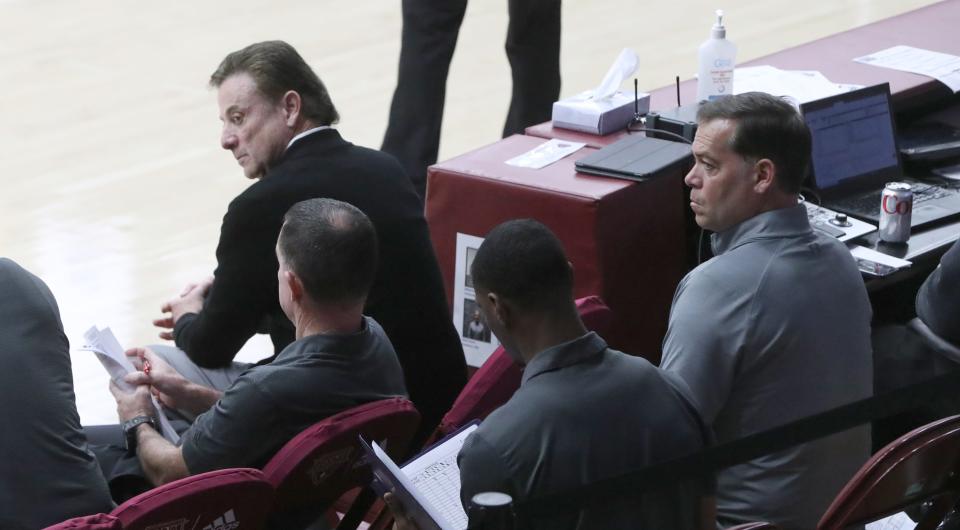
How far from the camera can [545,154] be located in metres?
3.49

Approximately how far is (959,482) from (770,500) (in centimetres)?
32

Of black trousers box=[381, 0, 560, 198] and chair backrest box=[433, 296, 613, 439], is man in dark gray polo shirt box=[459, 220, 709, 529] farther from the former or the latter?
black trousers box=[381, 0, 560, 198]

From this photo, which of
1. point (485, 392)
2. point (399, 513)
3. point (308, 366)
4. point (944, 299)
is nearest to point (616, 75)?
point (944, 299)

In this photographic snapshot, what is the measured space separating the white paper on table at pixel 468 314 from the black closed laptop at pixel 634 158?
0.33m

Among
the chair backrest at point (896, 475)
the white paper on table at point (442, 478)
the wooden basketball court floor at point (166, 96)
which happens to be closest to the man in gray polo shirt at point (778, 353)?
the chair backrest at point (896, 475)

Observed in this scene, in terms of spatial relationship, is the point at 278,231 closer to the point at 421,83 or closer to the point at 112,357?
the point at 112,357

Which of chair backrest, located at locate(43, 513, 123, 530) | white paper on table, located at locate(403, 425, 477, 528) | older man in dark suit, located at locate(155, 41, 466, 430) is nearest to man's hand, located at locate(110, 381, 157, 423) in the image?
older man in dark suit, located at locate(155, 41, 466, 430)

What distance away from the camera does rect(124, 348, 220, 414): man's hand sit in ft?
9.16

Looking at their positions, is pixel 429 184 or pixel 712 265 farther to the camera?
pixel 429 184

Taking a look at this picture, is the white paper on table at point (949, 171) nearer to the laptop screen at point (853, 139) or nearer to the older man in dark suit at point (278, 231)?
the laptop screen at point (853, 139)

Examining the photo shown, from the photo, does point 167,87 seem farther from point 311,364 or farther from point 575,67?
point 311,364

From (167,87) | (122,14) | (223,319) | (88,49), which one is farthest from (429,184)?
(122,14)

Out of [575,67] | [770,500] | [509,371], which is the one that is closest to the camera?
[770,500]

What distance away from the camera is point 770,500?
2480 mm
